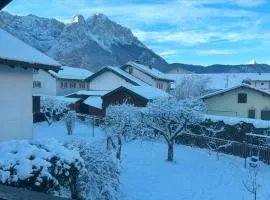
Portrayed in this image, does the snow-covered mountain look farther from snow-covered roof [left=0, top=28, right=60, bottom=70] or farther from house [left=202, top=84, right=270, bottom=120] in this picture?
snow-covered roof [left=0, top=28, right=60, bottom=70]

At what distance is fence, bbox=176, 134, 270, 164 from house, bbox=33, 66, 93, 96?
1066 inches

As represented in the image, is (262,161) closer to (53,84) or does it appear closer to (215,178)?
(215,178)

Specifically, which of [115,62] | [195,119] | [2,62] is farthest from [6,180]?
[115,62]

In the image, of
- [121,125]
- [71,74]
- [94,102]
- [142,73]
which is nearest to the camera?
[121,125]

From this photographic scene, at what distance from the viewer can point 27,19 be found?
6713 inches

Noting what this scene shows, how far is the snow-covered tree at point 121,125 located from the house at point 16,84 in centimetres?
830

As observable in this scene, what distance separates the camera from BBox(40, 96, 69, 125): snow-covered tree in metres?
33.8

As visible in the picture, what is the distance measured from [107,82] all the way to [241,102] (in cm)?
1754

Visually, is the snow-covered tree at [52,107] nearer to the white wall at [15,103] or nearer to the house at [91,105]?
the house at [91,105]

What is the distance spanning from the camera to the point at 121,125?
71.5 ft

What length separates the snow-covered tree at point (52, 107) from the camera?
33.8m

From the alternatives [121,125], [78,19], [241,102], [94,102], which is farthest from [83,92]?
[78,19]

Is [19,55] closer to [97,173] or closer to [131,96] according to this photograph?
[97,173]

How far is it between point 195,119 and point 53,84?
33.8 metres
